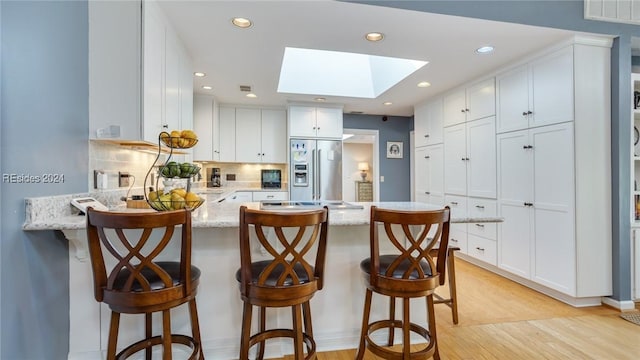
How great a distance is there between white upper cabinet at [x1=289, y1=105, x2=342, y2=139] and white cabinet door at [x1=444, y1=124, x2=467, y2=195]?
64.3 inches

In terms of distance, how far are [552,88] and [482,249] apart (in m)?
1.86

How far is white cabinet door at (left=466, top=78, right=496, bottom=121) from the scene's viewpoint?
11.5 ft

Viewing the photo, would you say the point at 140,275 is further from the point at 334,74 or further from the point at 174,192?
Result: the point at 334,74

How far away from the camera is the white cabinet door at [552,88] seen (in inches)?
104

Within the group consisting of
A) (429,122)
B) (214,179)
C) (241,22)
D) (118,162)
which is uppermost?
(241,22)

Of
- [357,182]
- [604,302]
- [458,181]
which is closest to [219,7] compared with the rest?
[458,181]

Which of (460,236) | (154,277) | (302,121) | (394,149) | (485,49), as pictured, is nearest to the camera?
(154,277)

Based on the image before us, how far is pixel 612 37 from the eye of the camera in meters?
2.62

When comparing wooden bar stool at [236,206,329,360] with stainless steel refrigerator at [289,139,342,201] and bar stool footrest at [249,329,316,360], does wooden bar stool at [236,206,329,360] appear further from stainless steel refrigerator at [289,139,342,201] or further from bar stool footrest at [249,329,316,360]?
stainless steel refrigerator at [289,139,342,201]

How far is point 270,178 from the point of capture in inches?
212

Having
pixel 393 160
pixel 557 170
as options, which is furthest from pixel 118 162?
pixel 393 160

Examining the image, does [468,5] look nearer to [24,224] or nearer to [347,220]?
[347,220]

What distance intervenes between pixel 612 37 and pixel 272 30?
2862mm

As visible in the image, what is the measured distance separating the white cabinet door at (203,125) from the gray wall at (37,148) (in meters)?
2.83
